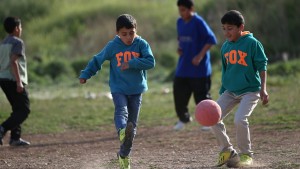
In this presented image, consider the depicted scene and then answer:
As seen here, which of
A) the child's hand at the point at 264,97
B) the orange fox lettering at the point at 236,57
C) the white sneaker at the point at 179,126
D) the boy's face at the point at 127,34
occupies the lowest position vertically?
the white sneaker at the point at 179,126

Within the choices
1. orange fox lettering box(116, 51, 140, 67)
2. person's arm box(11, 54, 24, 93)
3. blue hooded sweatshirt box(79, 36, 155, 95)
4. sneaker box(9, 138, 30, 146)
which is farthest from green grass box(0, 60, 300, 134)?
orange fox lettering box(116, 51, 140, 67)

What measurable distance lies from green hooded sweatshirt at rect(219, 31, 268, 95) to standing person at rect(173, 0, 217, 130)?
10.5 ft

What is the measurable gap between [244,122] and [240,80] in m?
0.49

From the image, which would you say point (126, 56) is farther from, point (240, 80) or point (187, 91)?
point (187, 91)

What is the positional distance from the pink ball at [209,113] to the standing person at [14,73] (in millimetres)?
3394

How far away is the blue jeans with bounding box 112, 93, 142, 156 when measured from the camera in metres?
7.60

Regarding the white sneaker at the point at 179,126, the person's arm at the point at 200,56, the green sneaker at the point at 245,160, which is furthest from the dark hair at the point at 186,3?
the green sneaker at the point at 245,160

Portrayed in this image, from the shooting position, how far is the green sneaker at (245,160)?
301 inches

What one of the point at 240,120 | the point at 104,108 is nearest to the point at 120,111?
the point at 240,120

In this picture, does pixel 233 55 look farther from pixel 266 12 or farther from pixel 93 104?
pixel 266 12

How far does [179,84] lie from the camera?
1139cm

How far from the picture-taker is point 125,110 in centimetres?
774

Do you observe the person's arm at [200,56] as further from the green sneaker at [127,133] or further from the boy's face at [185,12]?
the green sneaker at [127,133]

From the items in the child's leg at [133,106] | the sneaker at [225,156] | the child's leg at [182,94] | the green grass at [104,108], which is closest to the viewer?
the sneaker at [225,156]
